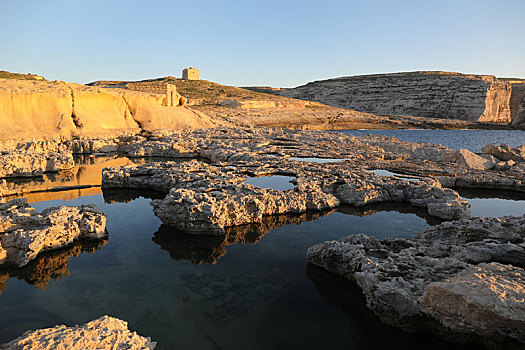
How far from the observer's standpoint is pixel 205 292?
19.8 ft

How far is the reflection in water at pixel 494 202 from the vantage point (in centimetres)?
1095

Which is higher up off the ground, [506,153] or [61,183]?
[506,153]

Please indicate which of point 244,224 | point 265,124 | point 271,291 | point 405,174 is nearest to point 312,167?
point 405,174

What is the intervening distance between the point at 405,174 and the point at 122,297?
12.7 meters

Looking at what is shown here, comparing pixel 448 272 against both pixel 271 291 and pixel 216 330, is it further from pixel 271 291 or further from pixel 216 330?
pixel 216 330

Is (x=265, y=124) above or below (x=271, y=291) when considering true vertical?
above

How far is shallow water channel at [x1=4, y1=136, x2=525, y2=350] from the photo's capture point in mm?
4941

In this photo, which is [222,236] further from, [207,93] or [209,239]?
[207,93]

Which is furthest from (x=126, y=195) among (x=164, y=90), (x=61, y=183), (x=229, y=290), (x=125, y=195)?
(x=164, y=90)

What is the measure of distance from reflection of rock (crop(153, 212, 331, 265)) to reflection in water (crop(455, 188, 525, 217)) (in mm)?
6430

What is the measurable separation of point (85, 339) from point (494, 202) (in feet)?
45.8

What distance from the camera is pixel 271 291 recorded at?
20.0 feet

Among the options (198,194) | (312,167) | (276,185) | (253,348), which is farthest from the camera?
(312,167)

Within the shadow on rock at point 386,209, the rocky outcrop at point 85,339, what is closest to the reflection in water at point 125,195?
the shadow on rock at point 386,209
